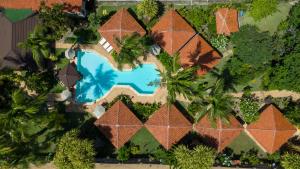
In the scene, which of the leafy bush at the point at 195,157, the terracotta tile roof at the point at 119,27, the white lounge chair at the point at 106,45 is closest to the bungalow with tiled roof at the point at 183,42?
the terracotta tile roof at the point at 119,27

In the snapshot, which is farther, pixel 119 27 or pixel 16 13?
pixel 16 13

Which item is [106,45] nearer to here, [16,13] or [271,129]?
[16,13]

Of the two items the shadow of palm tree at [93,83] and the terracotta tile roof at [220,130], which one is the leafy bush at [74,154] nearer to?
the shadow of palm tree at [93,83]

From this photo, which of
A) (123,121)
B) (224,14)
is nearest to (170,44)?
(224,14)

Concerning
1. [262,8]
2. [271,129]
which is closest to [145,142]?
[271,129]

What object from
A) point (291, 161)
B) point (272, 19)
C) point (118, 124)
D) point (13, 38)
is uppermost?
point (272, 19)

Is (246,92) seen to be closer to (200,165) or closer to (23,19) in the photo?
(200,165)

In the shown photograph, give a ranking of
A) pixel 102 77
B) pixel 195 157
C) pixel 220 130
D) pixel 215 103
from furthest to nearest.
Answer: pixel 102 77 < pixel 220 130 < pixel 195 157 < pixel 215 103
